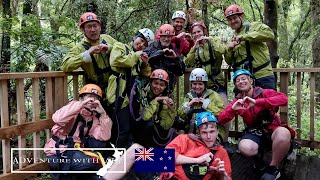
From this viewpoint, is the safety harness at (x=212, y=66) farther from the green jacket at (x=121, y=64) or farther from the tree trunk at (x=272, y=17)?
the tree trunk at (x=272, y=17)

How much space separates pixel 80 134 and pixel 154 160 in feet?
2.93

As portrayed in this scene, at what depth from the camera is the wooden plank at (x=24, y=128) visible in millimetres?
3701

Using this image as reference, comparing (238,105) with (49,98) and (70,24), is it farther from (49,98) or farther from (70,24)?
(70,24)

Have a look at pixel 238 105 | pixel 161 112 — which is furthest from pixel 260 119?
pixel 161 112

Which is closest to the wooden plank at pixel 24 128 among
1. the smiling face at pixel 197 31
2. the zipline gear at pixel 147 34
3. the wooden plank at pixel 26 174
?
the wooden plank at pixel 26 174

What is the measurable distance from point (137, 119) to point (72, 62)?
1.11 metres

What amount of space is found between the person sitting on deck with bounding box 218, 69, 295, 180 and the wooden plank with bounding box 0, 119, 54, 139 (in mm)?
2162

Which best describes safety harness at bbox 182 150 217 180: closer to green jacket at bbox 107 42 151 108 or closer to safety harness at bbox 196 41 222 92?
green jacket at bbox 107 42 151 108

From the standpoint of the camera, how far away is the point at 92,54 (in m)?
4.38

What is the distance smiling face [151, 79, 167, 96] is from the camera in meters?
4.79

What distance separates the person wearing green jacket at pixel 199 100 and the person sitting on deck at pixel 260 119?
1.17 ft

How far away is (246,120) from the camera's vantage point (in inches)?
175

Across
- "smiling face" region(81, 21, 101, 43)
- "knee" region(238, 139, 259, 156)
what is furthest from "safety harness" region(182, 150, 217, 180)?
"smiling face" region(81, 21, 101, 43)

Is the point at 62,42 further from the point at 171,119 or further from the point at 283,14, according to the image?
the point at 283,14
